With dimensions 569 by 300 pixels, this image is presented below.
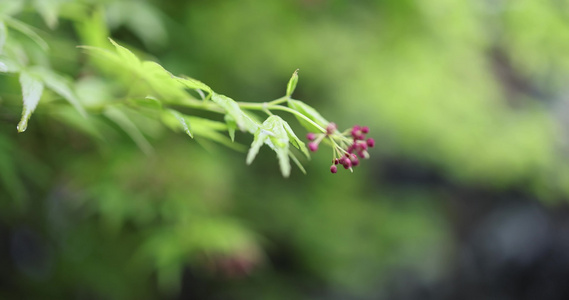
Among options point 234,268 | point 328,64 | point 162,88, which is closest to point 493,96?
point 328,64

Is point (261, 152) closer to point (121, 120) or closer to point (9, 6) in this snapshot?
point (121, 120)

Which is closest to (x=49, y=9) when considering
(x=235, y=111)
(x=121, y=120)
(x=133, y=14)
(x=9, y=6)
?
(x=9, y=6)

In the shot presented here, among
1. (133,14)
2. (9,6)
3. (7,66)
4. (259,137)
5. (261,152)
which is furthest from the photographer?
(261,152)

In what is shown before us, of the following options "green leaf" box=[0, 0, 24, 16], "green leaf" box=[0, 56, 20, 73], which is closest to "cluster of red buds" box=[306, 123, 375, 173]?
"green leaf" box=[0, 56, 20, 73]

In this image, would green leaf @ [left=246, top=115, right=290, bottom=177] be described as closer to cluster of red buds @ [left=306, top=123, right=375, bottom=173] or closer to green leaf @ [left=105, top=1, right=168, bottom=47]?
cluster of red buds @ [left=306, top=123, right=375, bottom=173]

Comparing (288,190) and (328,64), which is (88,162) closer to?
(328,64)

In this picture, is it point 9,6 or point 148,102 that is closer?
point 148,102
